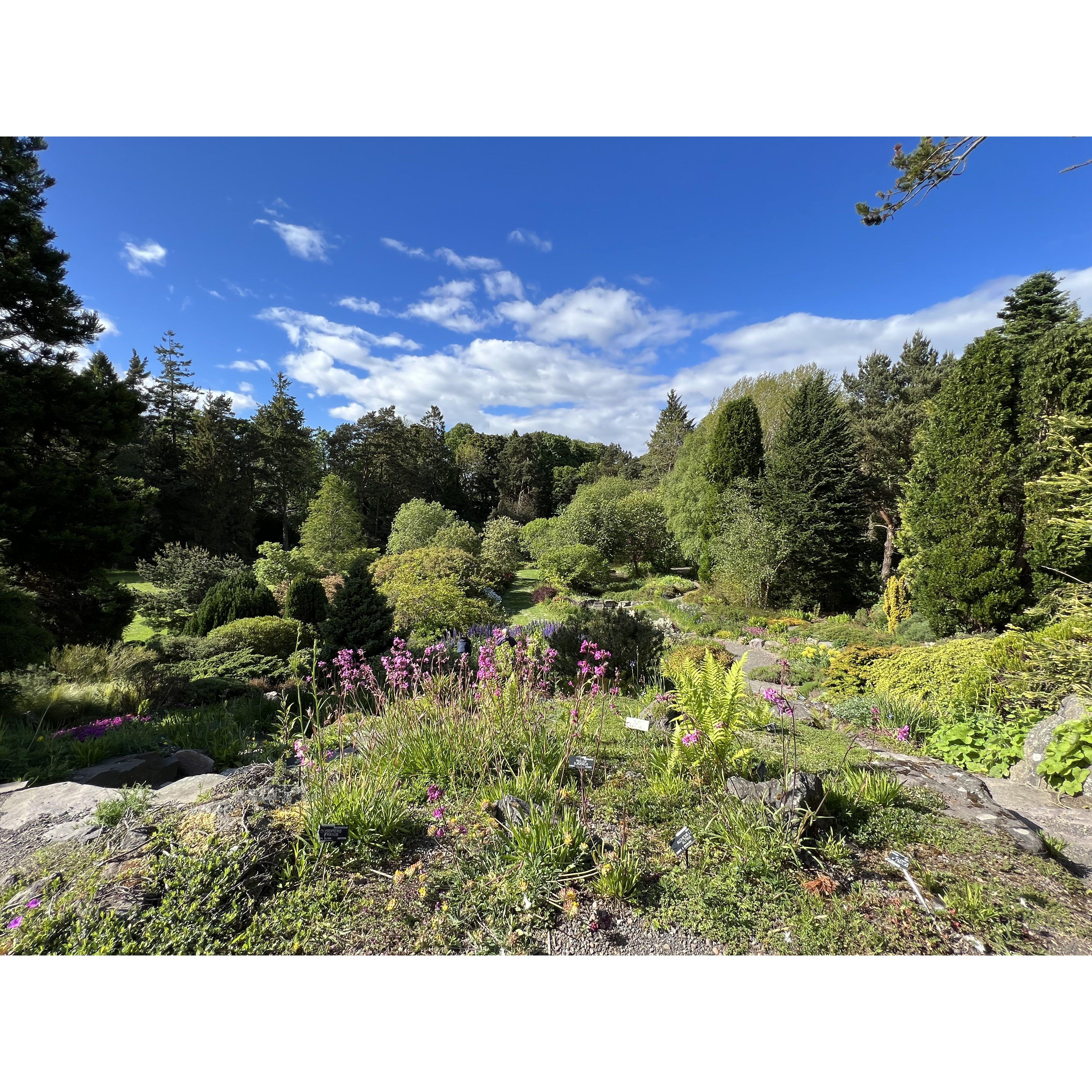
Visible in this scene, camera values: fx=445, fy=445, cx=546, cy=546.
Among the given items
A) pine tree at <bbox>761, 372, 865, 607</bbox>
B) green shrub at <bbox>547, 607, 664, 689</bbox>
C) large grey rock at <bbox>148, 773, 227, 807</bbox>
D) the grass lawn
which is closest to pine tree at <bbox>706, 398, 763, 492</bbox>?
pine tree at <bbox>761, 372, 865, 607</bbox>

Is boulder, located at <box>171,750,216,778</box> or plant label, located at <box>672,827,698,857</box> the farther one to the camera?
boulder, located at <box>171,750,216,778</box>

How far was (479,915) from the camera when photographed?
1.59 metres

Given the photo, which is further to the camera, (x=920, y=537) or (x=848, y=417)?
(x=848, y=417)

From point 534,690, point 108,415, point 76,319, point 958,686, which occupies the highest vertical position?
point 76,319

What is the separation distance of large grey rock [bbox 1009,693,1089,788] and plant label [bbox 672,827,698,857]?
353cm

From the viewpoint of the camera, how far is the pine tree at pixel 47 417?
507 centimetres

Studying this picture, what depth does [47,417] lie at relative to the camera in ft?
17.9

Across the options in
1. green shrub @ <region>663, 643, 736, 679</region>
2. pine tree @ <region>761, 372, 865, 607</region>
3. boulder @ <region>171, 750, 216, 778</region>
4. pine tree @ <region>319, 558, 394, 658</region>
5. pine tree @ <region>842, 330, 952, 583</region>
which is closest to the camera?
boulder @ <region>171, 750, 216, 778</region>

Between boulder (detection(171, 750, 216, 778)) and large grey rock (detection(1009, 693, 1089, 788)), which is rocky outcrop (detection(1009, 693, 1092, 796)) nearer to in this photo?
large grey rock (detection(1009, 693, 1089, 788))

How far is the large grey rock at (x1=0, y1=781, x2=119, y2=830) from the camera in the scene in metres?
2.27

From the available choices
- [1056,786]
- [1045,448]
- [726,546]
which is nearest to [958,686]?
[1056,786]

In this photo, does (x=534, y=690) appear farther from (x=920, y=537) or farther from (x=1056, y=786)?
(x=920, y=537)

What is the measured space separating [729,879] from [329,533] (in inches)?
611

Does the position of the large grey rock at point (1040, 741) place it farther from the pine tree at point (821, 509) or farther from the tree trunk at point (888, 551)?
the tree trunk at point (888, 551)
